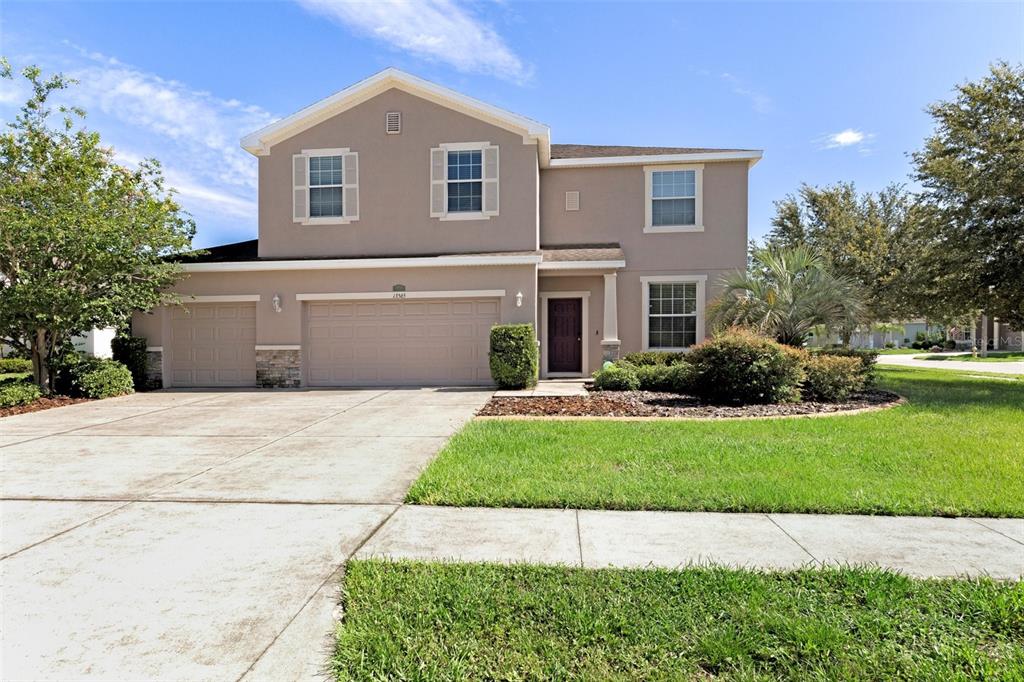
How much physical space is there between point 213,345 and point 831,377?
14438mm

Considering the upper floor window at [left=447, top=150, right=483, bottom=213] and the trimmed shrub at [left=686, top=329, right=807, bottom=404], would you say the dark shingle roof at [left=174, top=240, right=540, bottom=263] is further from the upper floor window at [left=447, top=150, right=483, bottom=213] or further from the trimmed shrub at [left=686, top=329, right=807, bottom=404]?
the trimmed shrub at [left=686, top=329, right=807, bottom=404]

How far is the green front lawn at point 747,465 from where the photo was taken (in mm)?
4660

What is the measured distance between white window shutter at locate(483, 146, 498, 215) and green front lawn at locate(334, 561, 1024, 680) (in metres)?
11.9

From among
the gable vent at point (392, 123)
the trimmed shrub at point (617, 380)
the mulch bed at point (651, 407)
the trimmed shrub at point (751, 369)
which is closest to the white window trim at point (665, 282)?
the trimmed shrub at point (617, 380)

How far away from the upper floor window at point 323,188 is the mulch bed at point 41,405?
6608 mm

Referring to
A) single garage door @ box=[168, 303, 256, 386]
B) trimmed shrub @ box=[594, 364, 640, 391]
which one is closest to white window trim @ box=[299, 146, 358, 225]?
single garage door @ box=[168, 303, 256, 386]

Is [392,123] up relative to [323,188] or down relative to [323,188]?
up

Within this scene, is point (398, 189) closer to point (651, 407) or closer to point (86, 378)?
point (86, 378)

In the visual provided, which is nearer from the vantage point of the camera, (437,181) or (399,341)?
(399,341)

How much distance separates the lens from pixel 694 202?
49.8 feet

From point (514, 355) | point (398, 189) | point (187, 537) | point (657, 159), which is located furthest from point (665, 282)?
point (187, 537)

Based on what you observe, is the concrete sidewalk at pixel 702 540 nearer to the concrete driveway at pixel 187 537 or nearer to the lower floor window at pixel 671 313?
the concrete driveway at pixel 187 537

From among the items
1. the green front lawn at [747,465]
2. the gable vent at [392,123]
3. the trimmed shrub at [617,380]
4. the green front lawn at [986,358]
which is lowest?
the green front lawn at [986,358]

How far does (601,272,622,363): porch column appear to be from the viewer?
46.1 ft
